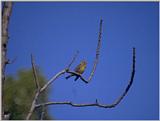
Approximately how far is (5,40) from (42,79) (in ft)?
14.2

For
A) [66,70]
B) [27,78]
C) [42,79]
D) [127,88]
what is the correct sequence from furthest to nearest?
[27,78]
[42,79]
[66,70]
[127,88]

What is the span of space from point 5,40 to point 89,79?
0.49 meters

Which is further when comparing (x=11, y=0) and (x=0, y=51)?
(x=11, y=0)

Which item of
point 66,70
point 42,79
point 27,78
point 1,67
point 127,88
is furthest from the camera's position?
point 27,78

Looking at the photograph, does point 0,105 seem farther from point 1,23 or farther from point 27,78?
point 27,78

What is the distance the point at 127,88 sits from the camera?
1804 mm

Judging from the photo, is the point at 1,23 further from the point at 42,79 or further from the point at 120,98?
the point at 42,79

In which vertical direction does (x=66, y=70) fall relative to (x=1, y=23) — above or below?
below

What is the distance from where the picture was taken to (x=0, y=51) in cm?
174

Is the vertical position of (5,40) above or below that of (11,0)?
below

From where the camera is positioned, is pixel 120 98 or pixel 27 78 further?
pixel 27 78

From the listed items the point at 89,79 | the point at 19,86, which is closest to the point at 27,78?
the point at 19,86

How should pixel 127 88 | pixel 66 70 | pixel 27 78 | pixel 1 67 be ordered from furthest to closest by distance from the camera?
pixel 27 78 → pixel 66 70 → pixel 127 88 → pixel 1 67

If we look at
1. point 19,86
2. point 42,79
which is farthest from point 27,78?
point 42,79
